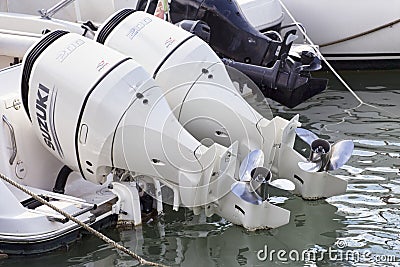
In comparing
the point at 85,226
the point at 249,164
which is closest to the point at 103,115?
the point at 85,226

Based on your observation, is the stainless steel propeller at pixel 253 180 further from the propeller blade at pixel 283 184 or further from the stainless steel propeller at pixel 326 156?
the stainless steel propeller at pixel 326 156

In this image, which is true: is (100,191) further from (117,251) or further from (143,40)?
(143,40)

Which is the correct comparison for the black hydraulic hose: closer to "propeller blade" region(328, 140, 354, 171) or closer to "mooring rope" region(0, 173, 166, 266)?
"mooring rope" region(0, 173, 166, 266)

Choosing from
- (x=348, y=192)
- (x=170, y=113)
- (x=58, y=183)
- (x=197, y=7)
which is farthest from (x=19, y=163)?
(x=197, y=7)

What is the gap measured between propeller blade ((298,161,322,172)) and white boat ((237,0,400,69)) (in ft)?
11.1

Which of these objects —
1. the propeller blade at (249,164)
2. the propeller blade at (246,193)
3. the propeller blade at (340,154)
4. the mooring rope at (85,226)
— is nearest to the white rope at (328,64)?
the propeller blade at (340,154)

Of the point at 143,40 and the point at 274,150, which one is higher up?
the point at 143,40

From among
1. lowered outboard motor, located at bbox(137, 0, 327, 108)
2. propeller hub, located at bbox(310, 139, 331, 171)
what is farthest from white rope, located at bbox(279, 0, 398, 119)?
propeller hub, located at bbox(310, 139, 331, 171)

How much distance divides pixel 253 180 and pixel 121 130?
Answer: 2.45 feet

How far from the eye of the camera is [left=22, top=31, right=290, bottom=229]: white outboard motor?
4254mm

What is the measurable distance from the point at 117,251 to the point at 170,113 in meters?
0.77

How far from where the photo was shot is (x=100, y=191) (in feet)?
15.6

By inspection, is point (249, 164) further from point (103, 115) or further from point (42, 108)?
point (42, 108)

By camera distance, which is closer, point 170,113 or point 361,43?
point 170,113
